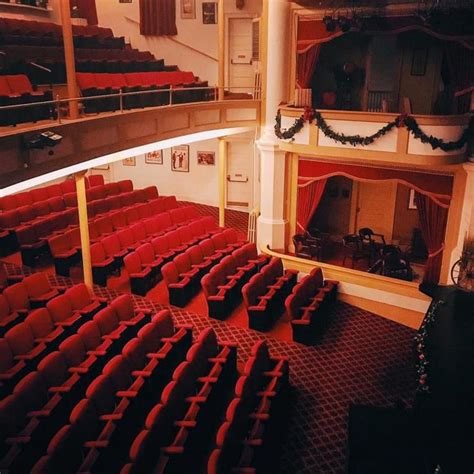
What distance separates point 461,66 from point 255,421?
5142 mm

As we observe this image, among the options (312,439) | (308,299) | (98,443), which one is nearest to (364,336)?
(308,299)

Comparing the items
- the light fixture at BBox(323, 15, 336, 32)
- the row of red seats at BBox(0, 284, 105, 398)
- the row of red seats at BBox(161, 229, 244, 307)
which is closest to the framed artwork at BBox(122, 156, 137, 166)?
the row of red seats at BBox(161, 229, 244, 307)

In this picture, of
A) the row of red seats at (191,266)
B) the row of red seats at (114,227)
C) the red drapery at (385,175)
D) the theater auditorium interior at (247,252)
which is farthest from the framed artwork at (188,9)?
the row of red seats at (191,266)

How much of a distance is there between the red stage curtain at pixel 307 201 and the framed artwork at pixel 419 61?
2.12 meters

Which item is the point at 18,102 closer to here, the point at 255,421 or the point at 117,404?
the point at 117,404

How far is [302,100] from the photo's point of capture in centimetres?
754

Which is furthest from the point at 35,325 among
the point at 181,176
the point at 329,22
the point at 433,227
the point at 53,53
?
the point at 181,176

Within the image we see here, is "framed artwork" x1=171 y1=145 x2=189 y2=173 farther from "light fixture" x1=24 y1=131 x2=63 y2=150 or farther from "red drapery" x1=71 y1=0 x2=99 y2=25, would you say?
"light fixture" x1=24 y1=131 x2=63 y2=150

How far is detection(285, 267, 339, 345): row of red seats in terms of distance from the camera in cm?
611

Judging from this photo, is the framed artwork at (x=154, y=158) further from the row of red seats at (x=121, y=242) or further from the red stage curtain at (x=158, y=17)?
the row of red seats at (x=121, y=242)

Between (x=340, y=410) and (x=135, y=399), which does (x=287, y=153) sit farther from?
(x=135, y=399)

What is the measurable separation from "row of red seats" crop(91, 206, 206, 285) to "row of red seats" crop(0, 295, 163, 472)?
1.55m

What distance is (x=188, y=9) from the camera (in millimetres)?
10484

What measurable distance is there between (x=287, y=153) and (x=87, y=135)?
326 cm
